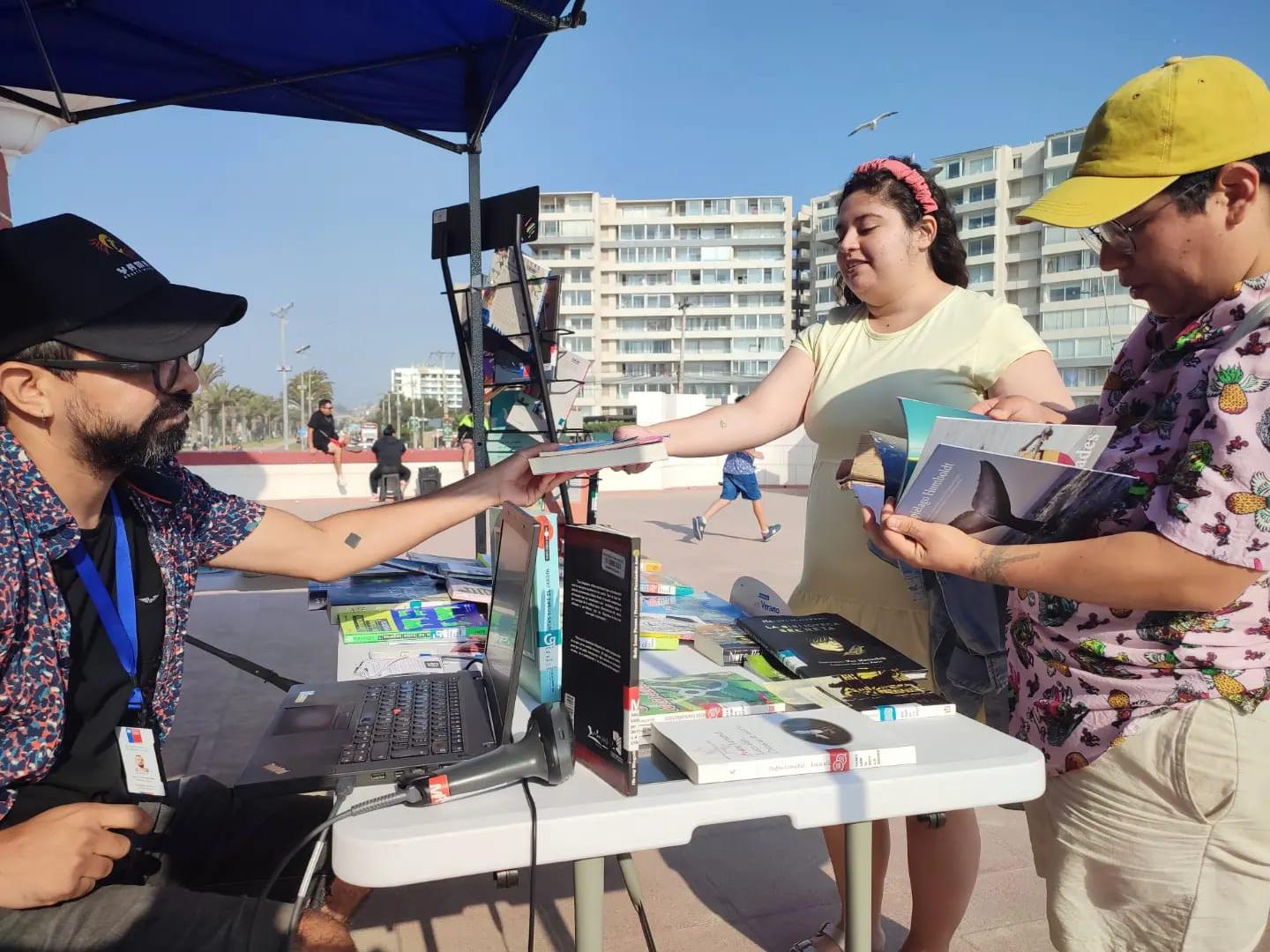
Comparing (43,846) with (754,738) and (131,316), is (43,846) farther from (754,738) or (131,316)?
(754,738)

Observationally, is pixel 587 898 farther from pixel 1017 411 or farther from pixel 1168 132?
pixel 1168 132

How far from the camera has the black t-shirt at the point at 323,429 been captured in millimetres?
15977

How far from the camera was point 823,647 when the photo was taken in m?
1.66

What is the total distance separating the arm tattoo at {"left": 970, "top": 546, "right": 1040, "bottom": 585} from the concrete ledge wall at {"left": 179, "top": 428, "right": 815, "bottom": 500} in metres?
11.9

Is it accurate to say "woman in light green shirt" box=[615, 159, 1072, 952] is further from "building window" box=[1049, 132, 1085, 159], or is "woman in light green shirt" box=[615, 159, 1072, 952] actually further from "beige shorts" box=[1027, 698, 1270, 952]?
"building window" box=[1049, 132, 1085, 159]

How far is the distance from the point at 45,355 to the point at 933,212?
72.1 inches

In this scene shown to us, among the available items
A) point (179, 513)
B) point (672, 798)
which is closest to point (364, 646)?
point (179, 513)

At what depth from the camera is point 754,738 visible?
1217 millimetres

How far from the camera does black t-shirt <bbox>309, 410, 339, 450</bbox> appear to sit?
16.0 m

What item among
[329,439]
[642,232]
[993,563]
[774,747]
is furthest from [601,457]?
[642,232]

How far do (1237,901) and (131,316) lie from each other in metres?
2.00

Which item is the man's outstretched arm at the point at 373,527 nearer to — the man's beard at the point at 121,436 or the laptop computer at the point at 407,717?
the laptop computer at the point at 407,717

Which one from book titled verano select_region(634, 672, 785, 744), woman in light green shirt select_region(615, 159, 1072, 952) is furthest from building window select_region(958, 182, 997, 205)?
book titled verano select_region(634, 672, 785, 744)

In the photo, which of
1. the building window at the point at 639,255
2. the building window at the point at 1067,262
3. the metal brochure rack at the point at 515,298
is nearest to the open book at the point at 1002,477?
the metal brochure rack at the point at 515,298
